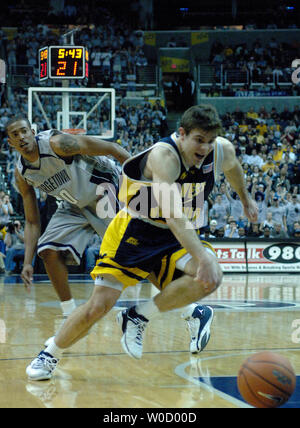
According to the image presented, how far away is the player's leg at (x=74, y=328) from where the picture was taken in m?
3.96

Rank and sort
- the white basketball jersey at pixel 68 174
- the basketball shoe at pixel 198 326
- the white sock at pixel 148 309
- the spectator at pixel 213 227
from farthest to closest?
1. the spectator at pixel 213 227
2. the white basketball jersey at pixel 68 174
3. the basketball shoe at pixel 198 326
4. the white sock at pixel 148 309

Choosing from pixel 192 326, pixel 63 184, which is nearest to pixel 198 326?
pixel 192 326

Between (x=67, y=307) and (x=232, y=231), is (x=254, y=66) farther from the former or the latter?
(x=67, y=307)

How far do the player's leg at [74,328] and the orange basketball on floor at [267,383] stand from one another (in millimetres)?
1094

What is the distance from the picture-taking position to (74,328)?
3.98m

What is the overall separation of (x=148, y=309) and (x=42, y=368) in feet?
2.63

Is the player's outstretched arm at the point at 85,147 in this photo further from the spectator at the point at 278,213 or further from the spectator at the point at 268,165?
the spectator at the point at 268,165

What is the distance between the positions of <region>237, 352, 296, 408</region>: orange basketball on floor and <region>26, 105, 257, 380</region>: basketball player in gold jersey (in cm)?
67

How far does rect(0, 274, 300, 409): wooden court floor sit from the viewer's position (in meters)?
3.45

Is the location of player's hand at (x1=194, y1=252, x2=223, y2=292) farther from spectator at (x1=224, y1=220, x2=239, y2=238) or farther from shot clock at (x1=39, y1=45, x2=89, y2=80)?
spectator at (x1=224, y1=220, x2=239, y2=238)

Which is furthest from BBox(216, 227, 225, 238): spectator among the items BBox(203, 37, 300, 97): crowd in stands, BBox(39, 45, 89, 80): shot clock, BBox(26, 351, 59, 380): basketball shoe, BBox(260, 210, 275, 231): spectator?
BBox(26, 351, 59, 380): basketball shoe

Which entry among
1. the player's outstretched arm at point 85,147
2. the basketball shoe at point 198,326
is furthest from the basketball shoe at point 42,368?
the player's outstretched arm at point 85,147
